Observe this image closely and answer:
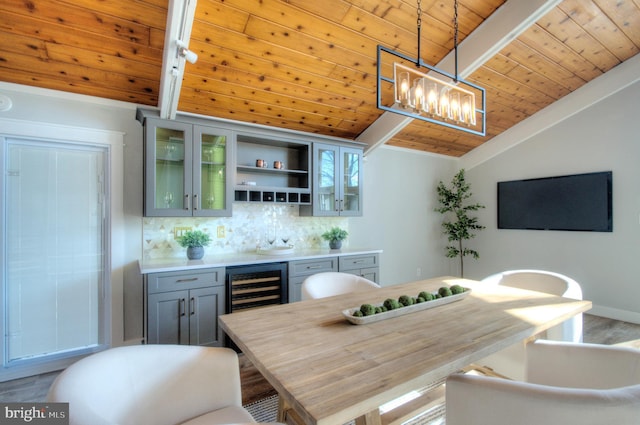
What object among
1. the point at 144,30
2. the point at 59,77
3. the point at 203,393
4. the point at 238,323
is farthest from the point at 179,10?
the point at 203,393

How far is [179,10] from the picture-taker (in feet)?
5.96

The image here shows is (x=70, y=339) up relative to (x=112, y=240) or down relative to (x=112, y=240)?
down

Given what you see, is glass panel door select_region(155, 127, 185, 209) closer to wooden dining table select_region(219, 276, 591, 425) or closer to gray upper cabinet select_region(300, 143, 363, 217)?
gray upper cabinet select_region(300, 143, 363, 217)

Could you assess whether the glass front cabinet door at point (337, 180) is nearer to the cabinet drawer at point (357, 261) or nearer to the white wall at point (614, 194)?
the cabinet drawer at point (357, 261)

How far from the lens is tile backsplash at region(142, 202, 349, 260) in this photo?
2.91 m

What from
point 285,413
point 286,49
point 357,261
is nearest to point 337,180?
point 357,261

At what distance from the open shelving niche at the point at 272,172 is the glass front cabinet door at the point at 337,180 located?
141 millimetres

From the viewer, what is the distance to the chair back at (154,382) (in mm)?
988

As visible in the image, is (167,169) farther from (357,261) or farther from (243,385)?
(357,261)

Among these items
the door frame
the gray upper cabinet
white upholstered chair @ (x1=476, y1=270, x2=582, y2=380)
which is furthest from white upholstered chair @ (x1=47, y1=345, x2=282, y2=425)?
the gray upper cabinet

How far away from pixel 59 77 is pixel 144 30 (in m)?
0.86

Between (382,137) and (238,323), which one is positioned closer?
(238,323)

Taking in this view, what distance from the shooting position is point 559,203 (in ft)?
13.5

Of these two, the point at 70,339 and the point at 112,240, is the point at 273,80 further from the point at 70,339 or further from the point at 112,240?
the point at 70,339
